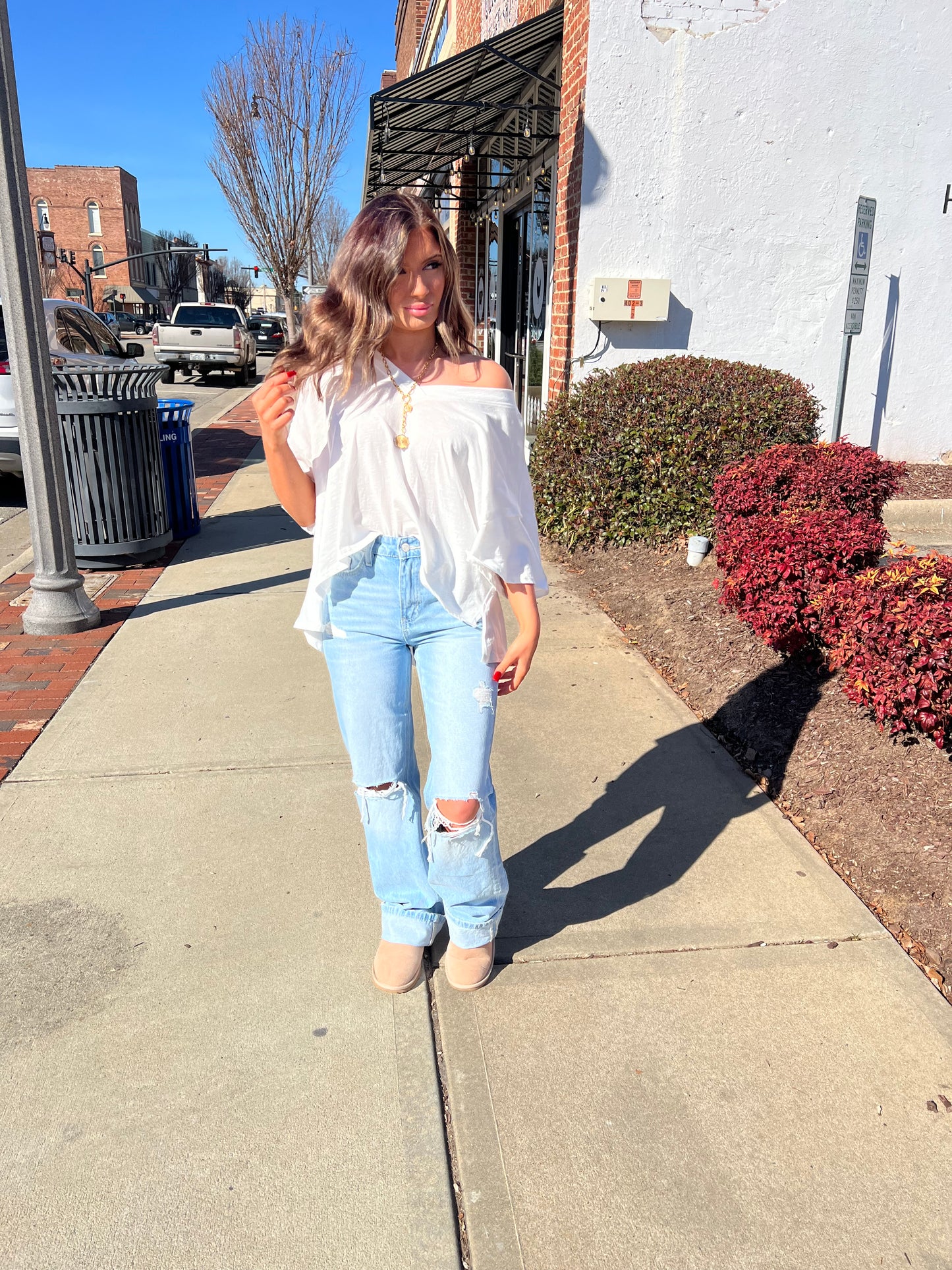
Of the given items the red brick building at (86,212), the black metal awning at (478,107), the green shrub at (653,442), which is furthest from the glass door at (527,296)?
the red brick building at (86,212)

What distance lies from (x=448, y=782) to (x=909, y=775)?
188 centimetres

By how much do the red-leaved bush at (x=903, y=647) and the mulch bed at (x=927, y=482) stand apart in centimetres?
394

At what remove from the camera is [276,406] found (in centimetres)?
210

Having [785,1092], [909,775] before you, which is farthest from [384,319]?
[909,775]

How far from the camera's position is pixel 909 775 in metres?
3.30

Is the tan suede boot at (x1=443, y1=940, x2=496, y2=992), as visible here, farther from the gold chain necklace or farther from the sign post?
the sign post

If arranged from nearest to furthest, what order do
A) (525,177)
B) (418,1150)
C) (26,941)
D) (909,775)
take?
(418,1150)
(26,941)
(909,775)
(525,177)

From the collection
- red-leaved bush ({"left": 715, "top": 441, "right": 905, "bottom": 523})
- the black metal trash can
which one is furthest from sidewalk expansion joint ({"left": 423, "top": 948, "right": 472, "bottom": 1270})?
the black metal trash can

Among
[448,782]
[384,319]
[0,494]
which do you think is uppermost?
[384,319]

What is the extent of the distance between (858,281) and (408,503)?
6405mm

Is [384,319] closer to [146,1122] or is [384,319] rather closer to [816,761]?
[146,1122]

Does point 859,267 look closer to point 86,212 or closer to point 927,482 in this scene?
point 927,482

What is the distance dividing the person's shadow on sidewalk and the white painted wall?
4241 millimetres

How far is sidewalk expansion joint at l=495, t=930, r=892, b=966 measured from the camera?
104 inches
